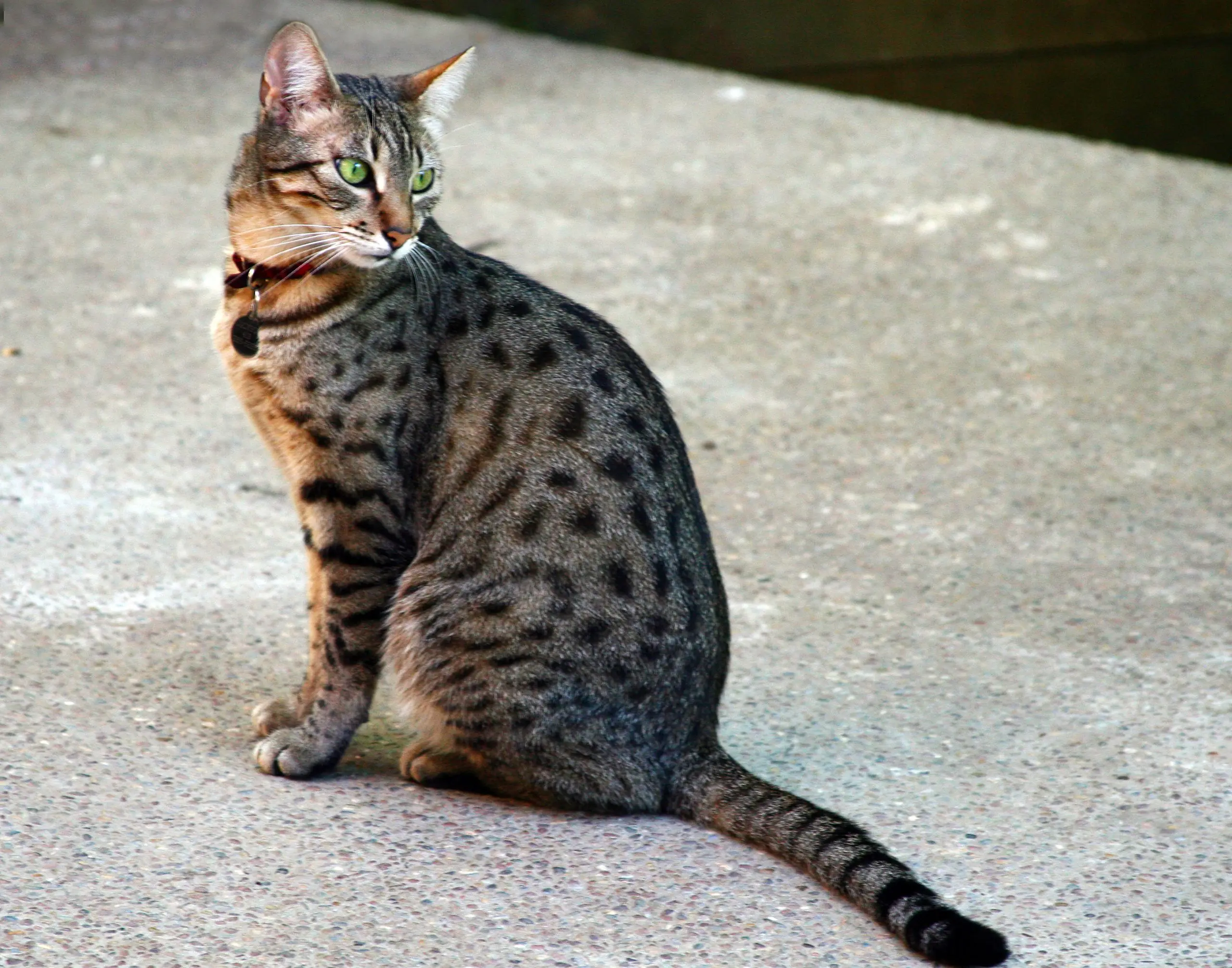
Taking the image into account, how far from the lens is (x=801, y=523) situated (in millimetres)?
4691

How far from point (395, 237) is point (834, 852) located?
1.41 metres

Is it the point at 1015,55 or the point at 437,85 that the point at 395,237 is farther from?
the point at 1015,55

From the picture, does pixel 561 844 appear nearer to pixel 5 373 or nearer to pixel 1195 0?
pixel 5 373

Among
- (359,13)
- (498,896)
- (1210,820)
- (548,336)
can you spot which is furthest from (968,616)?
(359,13)

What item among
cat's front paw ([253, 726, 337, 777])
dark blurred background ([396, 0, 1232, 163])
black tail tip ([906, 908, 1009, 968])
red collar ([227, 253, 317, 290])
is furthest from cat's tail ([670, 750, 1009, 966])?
dark blurred background ([396, 0, 1232, 163])

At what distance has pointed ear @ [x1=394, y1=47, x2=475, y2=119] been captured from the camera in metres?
3.42

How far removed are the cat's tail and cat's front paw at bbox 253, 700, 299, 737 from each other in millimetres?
817

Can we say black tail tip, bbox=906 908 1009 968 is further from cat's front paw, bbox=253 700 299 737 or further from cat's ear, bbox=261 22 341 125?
cat's ear, bbox=261 22 341 125

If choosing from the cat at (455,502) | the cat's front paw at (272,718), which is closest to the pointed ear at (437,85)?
the cat at (455,502)

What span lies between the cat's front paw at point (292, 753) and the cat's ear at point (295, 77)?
1.21 metres

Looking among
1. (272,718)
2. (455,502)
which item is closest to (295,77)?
(455,502)

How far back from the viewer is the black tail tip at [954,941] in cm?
273

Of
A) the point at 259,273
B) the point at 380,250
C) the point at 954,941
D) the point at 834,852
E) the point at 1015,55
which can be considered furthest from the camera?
the point at 1015,55

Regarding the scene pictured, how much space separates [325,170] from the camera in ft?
10.6
